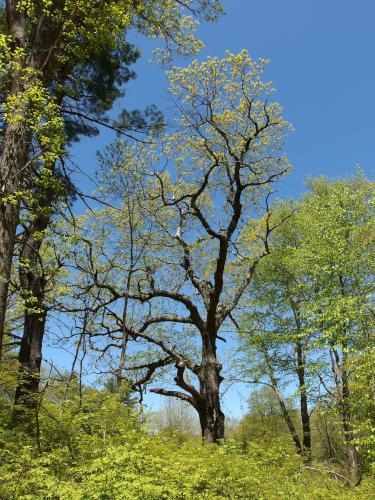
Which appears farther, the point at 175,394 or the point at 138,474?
the point at 175,394

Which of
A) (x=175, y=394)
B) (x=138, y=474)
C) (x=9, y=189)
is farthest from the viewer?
(x=175, y=394)

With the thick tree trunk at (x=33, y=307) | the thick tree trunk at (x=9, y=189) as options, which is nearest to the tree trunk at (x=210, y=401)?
the thick tree trunk at (x=33, y=307)

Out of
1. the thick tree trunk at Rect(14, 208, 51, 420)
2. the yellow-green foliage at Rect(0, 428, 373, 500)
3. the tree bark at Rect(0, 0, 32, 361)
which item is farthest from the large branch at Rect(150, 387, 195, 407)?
the tree bark at Rect(0, 0, 32, 361)

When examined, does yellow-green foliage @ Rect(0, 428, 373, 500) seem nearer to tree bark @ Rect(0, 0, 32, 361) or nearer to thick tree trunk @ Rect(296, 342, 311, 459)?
tree bark @ Rect(0, 0, 32, 361)

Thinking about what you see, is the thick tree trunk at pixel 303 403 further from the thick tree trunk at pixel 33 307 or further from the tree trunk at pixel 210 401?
the thick tree trunk at pixel 33 307

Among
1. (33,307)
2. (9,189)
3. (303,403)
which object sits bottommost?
(303,403)

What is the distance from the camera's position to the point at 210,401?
510 inches

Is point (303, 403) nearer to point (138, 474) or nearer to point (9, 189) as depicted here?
point (138, 474)

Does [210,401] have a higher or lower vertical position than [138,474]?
higher

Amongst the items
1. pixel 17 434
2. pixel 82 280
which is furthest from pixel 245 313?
pixel 17 434

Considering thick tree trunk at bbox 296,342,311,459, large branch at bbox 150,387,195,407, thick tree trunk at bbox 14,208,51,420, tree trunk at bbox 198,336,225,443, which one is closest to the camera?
thick tree trunk at bbox 14,208,51,420

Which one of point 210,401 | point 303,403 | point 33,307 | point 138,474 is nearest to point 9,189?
point 33,307

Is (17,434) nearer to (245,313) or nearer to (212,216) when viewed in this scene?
(212,216)

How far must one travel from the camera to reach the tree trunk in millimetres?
12711
